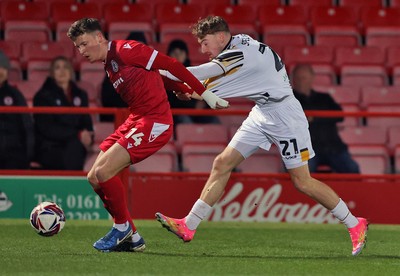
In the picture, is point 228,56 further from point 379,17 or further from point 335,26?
point 379,17

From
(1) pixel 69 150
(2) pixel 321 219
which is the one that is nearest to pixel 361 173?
(2) pixel 321 219

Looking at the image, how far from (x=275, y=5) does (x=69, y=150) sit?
4676 mm

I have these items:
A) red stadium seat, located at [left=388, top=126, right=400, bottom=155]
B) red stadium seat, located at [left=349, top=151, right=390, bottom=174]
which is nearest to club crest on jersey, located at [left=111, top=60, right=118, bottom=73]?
red stadium seat, located at [left=349, top=151, right=390, bottom=174]

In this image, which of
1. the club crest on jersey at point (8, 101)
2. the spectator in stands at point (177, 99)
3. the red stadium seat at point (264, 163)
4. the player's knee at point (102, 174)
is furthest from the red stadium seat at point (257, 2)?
the player's knee at point (102, 174)

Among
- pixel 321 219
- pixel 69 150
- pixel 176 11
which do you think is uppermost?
pixel 176 11

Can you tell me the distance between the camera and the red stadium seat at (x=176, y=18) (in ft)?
48.3

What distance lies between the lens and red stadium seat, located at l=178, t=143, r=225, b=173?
1215 cm

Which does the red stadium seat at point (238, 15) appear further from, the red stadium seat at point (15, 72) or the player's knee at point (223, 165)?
the player's knee at point (223, 165)

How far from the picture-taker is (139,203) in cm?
1161

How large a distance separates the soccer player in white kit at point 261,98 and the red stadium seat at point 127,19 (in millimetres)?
5596

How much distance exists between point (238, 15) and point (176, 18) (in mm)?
827

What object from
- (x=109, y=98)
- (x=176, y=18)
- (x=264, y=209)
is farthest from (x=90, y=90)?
(x=264, y=209)

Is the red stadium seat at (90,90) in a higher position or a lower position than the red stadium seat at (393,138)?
higher

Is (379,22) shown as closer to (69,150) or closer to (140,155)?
(69,150)
